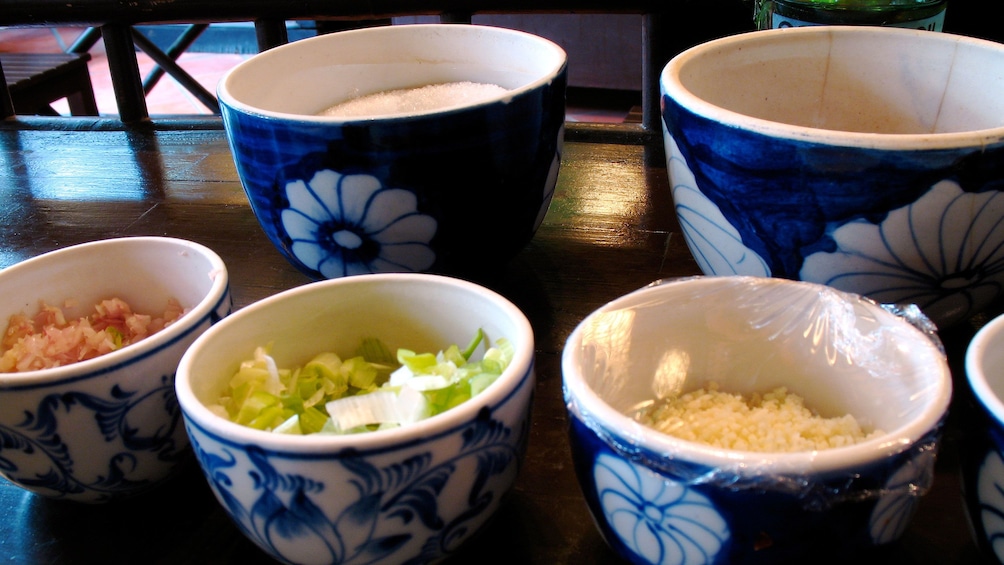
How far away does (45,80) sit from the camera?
89.7 inches

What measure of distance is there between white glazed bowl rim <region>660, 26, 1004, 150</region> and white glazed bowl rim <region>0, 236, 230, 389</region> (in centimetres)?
34

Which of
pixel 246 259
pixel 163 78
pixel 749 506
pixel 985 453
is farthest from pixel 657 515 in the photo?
pixel 163 78

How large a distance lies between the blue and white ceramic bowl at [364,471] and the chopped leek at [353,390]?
2 centimetres

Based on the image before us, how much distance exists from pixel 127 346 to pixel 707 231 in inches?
15.6

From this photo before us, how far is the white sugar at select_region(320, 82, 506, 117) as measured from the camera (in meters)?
0.73

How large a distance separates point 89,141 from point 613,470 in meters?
0.99

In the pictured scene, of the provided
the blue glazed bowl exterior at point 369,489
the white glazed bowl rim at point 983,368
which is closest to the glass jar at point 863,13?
the white glazed bowl rim at point 983,368

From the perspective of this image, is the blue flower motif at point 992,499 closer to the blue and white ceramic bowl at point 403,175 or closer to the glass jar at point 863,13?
the blue and white ceramic bowl at point 403,175

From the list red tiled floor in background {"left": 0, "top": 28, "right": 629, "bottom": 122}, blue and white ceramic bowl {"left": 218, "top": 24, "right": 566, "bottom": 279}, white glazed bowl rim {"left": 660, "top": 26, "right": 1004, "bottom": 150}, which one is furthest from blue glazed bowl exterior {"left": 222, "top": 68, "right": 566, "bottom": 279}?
red tiled floor in background {"left": 0, "top": 28, "right": 629, "bottom": 122}

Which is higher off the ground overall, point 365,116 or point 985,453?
point 365,116

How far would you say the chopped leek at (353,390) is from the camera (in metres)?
0.46

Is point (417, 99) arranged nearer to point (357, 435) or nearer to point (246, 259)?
point (246, 259)

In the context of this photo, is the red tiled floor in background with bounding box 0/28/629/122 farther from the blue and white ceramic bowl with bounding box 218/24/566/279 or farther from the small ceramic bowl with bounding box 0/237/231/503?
the small ceramic bowl with bounding box 0/237/231/503

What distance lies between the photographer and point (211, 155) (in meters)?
1.05
